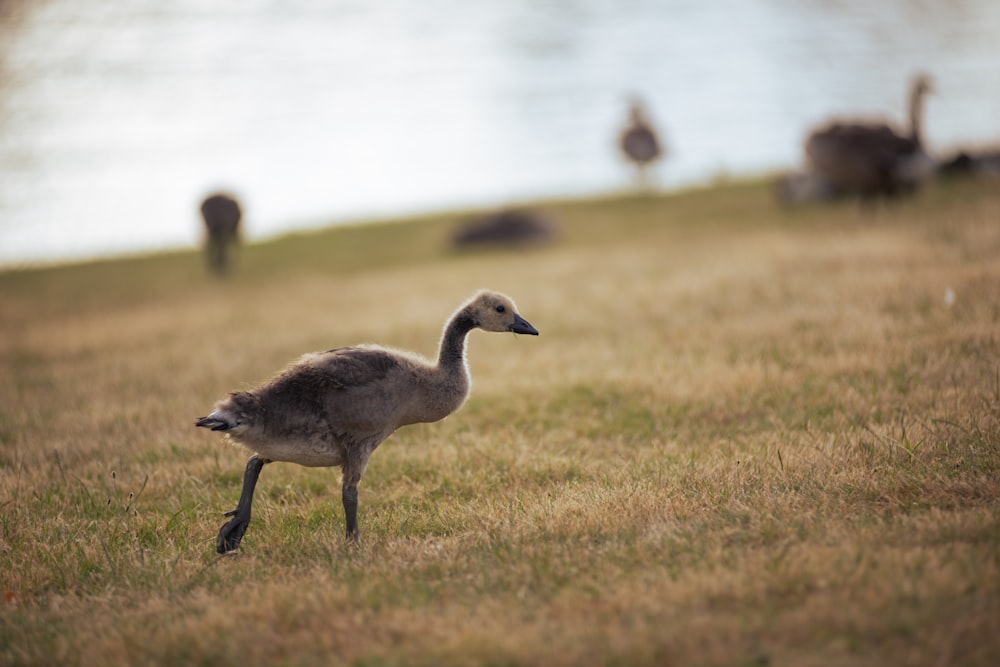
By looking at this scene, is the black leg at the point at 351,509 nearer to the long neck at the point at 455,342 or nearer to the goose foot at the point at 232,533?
the goose foot at the point at 232,533

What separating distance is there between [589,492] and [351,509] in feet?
5.17

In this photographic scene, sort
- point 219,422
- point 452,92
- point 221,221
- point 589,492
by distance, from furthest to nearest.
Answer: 1. point 452,92
2. point 221,221
3. point 589,492
4. point 219,422

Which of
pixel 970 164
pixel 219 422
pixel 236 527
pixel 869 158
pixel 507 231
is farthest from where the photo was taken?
pixel 507 231

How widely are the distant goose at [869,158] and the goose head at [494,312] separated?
12933 mm

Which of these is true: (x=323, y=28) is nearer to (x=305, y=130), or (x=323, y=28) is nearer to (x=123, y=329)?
(x=305, y=130)

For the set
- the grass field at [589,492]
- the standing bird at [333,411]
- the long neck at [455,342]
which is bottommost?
the grass field at [589,492]

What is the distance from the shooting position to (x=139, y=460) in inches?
310

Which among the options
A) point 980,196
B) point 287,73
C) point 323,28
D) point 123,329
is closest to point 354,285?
point 123,329

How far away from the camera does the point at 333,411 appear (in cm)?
559

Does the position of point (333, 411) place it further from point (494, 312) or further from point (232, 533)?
point (494, 312)

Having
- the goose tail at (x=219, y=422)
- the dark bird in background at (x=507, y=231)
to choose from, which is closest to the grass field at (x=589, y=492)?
the goose tail at (x=219, y=422)

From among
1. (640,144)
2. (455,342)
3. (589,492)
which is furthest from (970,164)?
(455,342)

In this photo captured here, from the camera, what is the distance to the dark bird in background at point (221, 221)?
19.8 m

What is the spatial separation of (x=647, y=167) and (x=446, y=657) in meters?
22.4
